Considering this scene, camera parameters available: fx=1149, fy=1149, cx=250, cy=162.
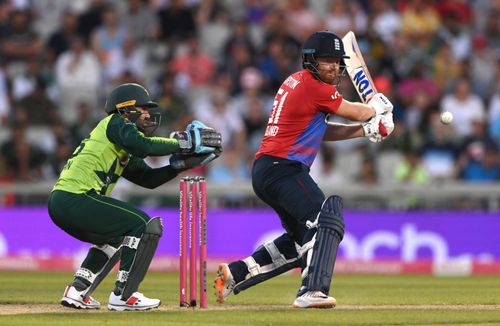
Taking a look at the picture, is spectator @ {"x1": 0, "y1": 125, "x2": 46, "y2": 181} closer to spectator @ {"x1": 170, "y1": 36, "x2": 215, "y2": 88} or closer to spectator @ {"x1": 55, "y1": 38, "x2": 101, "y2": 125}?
spectator @ {"x1": 55, "y1": 38, "x2": 101, "y2": 125}

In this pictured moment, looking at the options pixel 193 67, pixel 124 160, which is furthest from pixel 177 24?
pixel 124 160

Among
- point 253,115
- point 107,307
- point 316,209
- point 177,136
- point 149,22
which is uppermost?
point 149,22

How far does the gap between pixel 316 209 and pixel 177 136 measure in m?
1.19

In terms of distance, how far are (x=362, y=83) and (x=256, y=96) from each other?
24.3ft

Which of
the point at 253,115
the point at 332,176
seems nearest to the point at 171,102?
the point at 253,115

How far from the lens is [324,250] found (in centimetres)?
826

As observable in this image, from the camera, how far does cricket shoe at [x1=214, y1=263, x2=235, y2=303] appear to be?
892cm

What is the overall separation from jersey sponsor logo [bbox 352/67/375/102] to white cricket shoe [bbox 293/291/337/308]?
76.7 inches

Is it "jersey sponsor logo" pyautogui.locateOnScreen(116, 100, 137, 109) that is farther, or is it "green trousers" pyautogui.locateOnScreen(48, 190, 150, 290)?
"jersey sponsor logo" pyautogui.locateOnScreen(116, 100, 137, 109)

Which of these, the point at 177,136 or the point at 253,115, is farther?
the point at 253,115

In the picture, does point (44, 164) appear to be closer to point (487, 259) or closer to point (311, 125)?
point (487, 259)

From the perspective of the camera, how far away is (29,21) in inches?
700

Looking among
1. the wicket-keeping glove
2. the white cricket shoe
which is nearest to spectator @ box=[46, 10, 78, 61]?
the wicket-keeping glove

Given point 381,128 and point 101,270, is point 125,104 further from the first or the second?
point 381,128
